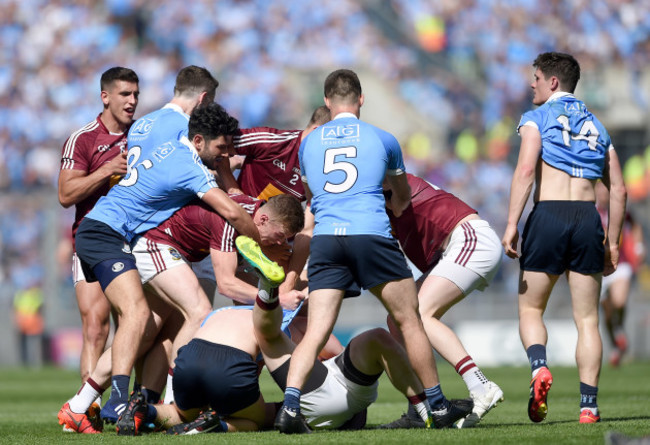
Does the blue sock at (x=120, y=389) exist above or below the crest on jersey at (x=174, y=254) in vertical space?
below

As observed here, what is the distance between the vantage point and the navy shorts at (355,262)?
20.0 feet

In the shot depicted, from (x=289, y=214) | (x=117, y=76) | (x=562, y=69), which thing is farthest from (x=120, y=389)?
(x=562, y=69)

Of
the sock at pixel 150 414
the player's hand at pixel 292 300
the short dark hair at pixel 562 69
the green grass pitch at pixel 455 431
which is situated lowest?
the green grass pitch at pixel 455 431

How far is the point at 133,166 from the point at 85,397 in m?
1.70

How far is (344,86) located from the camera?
6.48 meters

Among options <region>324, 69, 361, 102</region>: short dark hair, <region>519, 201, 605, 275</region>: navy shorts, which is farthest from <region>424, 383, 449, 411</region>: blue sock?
<region>324, 69, 361, 102</region>: short dark hair

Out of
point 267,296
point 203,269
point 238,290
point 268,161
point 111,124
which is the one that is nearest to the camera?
point 267,296

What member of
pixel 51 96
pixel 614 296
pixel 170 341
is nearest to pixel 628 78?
pixel 614 296

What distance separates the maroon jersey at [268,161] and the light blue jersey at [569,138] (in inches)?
85.2

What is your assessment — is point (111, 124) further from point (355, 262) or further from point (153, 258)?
point (355, 262)

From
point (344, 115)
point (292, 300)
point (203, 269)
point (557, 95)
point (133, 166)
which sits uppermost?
point (557, 95)

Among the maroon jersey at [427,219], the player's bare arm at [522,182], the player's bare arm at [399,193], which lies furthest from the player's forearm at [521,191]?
the player's bare arm at [399,193]

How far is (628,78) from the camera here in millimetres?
22641

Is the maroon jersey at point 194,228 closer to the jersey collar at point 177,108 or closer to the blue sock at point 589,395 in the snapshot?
the jersey collar at point 177,108
